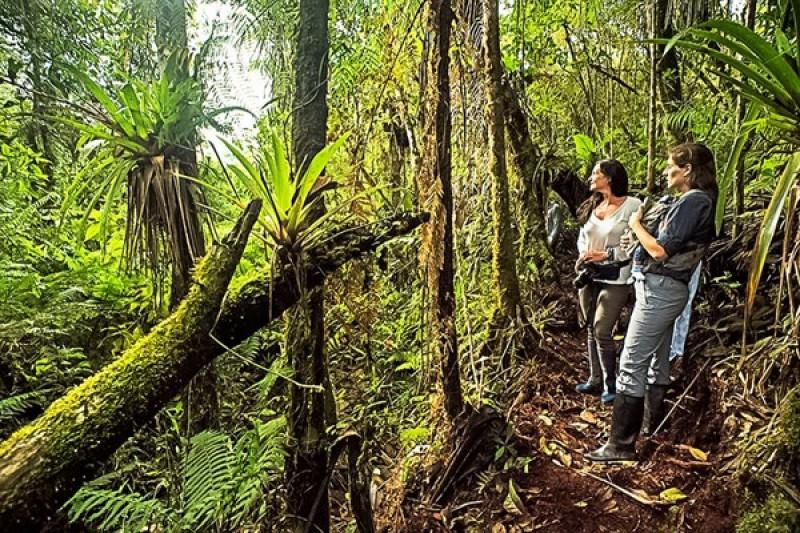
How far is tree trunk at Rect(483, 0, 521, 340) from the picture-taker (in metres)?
3.22

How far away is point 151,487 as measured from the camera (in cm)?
369

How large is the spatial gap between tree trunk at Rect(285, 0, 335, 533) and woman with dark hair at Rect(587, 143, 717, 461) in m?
1.58

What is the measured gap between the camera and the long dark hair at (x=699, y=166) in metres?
2.63

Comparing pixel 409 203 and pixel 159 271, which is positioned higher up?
pixel 409 203

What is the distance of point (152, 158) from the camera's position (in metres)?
2.51

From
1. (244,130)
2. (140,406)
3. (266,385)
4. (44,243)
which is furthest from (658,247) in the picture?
(44,243)

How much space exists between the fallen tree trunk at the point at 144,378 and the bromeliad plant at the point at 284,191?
0.08m

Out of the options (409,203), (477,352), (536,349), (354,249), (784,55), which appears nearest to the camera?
(784,55)

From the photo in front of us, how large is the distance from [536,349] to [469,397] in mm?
810

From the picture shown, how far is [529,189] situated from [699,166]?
1948 mm

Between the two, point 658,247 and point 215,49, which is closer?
point 658,247

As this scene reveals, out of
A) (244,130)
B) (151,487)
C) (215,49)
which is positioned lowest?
(151,487)

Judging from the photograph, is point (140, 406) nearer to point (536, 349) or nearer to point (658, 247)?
point (658, 247)

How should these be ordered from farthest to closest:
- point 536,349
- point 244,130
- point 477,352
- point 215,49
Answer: point 244,130, point 536,349, point 477,352, point 215,49
